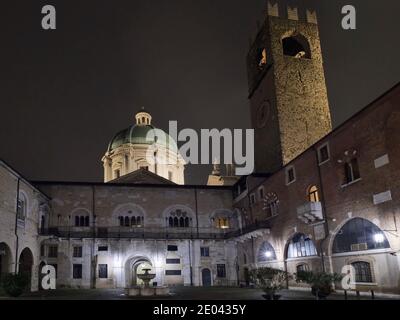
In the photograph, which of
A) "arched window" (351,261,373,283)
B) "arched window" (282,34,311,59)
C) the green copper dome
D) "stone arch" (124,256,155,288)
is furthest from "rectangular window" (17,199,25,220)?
"arched window" (282,34,311,59)

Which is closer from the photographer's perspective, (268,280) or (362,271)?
(268,280)

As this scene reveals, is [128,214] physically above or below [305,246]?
above

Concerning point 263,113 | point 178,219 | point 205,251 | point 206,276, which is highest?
point 263,113

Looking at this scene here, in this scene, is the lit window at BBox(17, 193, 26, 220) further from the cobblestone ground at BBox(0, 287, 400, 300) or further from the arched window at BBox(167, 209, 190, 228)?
the arched window at BBox(167, 209, 190, 228)

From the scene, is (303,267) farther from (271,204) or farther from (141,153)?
(141,153)

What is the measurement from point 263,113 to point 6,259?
27980 mm

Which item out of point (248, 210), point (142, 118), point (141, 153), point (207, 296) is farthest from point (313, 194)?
point (142, 118)

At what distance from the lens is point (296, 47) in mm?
46156

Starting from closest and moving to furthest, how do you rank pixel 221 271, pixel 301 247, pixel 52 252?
pixel 301 247, pixel 52 252, pixel 221 271

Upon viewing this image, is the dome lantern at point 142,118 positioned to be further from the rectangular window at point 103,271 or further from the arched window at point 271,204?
the arched window at point 271,204

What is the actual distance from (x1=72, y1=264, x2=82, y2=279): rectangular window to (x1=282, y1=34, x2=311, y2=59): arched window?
100ft

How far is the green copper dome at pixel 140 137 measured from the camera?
58.2 meters

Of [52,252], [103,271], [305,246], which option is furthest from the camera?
[103,271]
